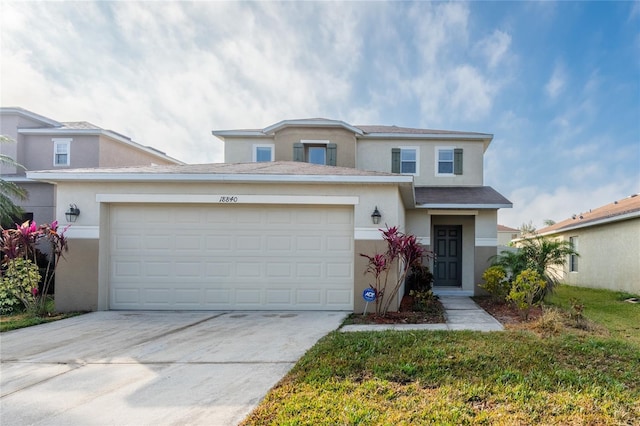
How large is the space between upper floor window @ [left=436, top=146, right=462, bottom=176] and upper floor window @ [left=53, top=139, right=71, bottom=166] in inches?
634

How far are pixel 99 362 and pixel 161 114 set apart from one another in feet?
35.8

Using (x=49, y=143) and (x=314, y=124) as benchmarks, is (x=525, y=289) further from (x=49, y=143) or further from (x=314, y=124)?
(x=49, y=143)

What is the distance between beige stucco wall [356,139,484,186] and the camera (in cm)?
1338

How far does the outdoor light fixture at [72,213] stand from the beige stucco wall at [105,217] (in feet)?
0.27

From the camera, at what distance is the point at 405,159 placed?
13664 mm

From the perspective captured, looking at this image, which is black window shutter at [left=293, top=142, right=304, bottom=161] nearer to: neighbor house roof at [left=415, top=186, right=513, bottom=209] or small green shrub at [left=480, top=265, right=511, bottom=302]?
neighbor house roof at [left=415, top=186, right=513, bottom=209]

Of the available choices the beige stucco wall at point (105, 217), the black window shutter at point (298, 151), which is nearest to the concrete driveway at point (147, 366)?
the beige stucco wall at point (105, 217)

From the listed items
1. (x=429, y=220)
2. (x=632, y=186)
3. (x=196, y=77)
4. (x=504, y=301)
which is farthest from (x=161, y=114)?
(x=632, y=186)

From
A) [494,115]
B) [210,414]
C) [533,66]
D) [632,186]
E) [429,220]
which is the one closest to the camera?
[210,414]

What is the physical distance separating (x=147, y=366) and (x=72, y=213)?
17.0ft

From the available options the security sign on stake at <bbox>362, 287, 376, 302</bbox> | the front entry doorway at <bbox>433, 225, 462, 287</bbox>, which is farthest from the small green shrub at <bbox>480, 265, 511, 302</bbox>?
the security sign on stake at <bbox>362, 287, 376, 302</bbox>

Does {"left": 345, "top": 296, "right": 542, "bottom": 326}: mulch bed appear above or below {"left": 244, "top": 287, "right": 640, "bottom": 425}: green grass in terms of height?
below

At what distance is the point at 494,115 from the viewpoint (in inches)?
593

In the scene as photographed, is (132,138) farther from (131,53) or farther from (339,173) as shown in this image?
(339,173)
